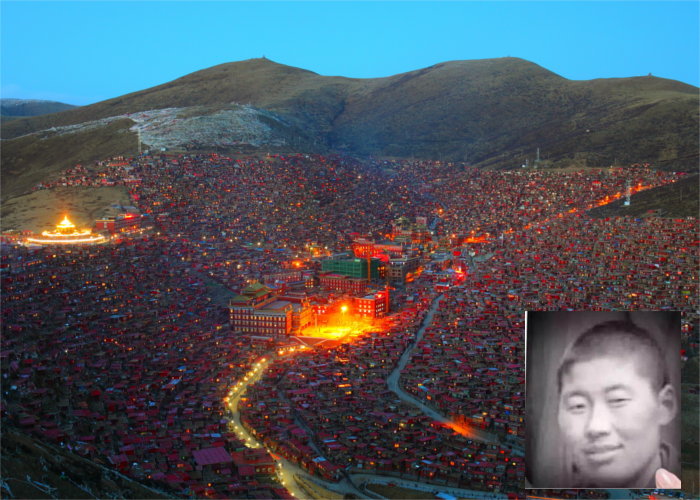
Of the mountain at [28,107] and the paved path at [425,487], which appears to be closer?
the paved path at [425,487]

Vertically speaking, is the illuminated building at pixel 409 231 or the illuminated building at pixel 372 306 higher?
the illuminated building at pixel 409 231

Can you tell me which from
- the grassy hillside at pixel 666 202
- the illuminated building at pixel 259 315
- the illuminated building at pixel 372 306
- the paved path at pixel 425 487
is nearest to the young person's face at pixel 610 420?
the paved path at pixel 425 487

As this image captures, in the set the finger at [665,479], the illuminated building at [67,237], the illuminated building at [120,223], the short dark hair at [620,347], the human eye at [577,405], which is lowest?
the finger at [665,479]

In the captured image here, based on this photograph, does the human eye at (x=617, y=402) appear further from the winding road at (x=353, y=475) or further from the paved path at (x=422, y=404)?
the paved path at (x=422, y=404)

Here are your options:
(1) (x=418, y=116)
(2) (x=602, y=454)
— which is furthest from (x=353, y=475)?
(1) (x=418, y=116)

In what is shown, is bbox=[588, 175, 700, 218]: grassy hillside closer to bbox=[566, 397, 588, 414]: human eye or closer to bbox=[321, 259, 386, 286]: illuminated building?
bbox=[321, 259, 386, 286]: illuminated building

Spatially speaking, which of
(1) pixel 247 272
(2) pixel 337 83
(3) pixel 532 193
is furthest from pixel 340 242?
(2) pixel 337 83

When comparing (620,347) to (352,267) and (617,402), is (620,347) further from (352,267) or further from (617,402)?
(352,267)
